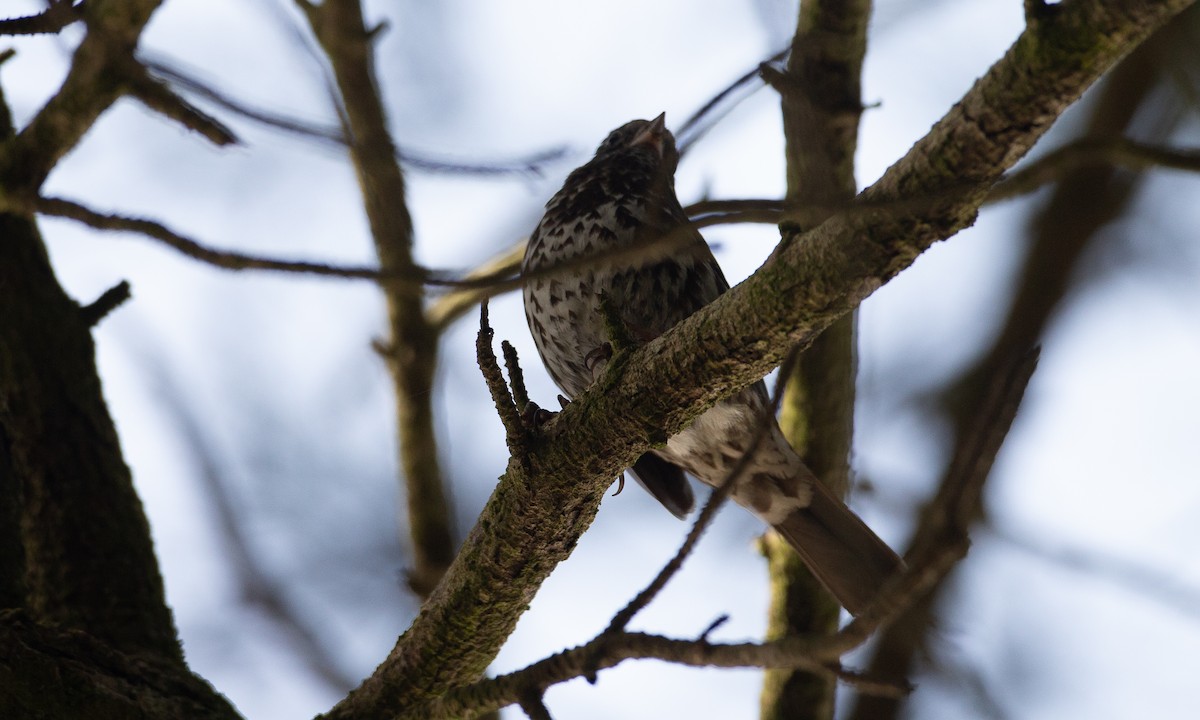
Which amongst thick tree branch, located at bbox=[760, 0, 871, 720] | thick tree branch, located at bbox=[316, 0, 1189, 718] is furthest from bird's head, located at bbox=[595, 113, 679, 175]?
thick tree branch, located at bbox=[316, 0, 1189, 718]

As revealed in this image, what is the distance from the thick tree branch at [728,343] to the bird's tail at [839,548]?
140cm

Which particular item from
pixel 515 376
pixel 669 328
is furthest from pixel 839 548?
pixel 515 376

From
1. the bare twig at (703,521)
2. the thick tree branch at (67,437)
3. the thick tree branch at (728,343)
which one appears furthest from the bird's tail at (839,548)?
the thick tree branch at (67,437)

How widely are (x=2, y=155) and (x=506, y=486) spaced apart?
6.57 ft

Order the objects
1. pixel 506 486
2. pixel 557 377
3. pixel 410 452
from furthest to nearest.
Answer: pixel 410 452 < pixel 557 377 < pixel 506 486

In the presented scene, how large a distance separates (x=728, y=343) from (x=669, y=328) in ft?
4.31

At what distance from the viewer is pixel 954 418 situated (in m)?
4.58

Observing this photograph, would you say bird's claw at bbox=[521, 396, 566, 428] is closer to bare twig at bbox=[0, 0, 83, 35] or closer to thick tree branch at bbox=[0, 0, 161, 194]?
bare twig at bbox=[0, 0, 83, 35]

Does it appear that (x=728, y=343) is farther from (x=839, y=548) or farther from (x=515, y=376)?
(x=839, y=548)

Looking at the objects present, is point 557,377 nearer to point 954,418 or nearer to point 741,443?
point 741,443

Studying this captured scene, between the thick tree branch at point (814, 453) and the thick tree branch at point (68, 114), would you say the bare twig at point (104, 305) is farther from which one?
the thick tree branch at point (814, 453)

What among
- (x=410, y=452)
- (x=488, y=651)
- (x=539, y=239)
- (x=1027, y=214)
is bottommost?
(x=488, y=651)

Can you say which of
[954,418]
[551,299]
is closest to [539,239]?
[551,299]

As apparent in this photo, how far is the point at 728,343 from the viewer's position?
218cm
